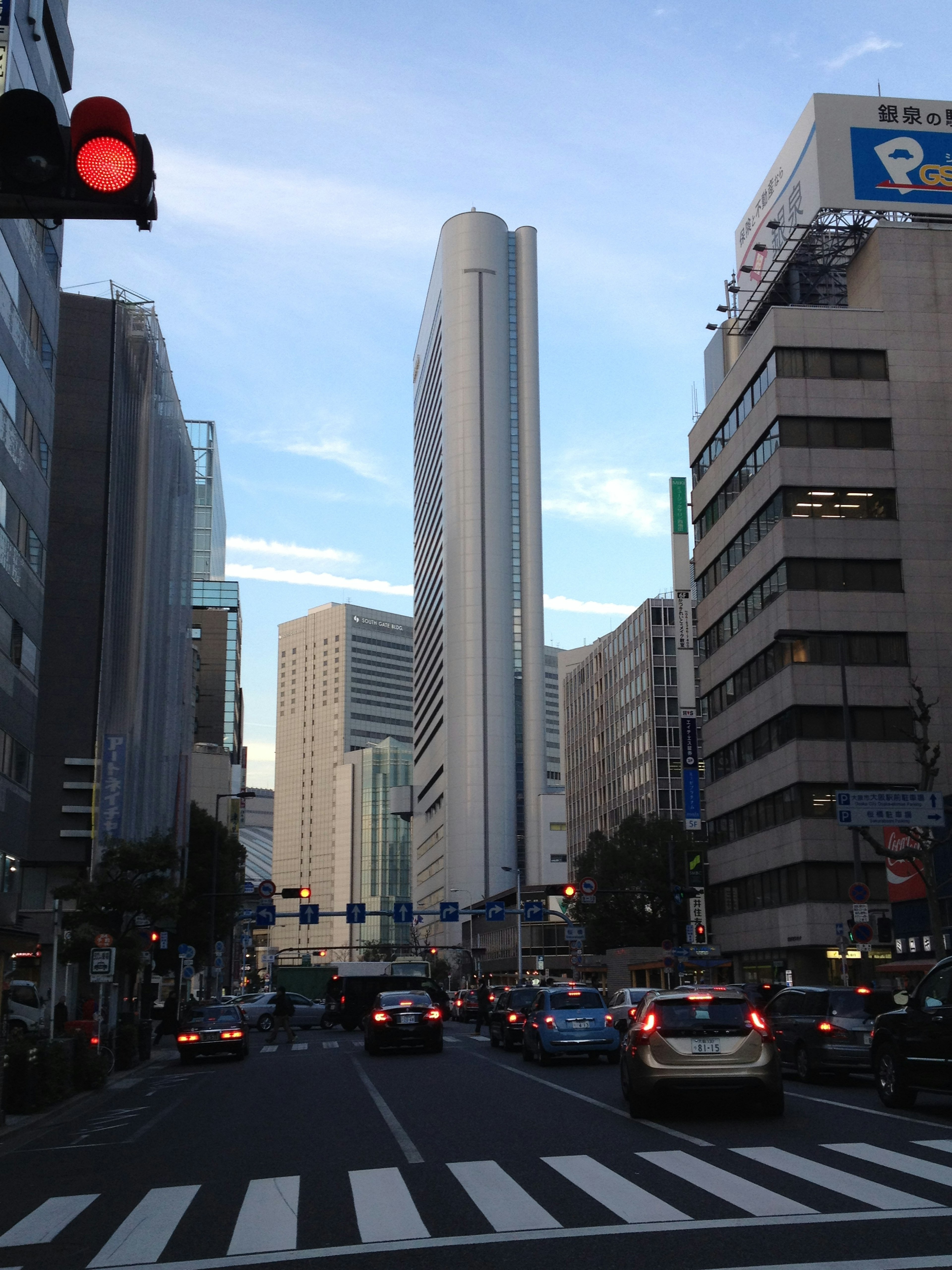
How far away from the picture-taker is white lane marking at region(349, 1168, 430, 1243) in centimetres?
952

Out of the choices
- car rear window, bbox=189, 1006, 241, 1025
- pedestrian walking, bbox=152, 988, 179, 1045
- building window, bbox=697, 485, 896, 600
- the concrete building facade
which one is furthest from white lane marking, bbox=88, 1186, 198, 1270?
building window, bbox=697, 485, 896, 600

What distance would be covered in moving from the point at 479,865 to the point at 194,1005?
11514 cm

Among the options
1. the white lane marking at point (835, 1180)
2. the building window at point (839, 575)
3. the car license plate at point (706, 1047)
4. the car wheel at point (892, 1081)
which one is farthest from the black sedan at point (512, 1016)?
the building window at point (839, 575)

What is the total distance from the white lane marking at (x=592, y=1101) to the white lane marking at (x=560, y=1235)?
433 cm

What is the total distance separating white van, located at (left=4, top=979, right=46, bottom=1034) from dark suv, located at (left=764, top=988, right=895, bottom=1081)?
79.4 ft

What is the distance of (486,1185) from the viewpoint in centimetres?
1157

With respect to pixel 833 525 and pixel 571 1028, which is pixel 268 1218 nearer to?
pixel 571 1028

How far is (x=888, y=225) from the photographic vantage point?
6425 cm

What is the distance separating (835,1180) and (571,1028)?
17.4 metres

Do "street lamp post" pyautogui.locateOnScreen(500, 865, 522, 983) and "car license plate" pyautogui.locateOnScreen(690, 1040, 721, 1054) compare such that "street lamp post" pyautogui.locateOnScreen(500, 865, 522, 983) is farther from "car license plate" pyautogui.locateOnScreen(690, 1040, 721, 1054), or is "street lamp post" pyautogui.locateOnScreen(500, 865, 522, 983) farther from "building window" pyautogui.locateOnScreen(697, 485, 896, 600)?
"car license plate" pyautogui.locateOnScreen(690, 1040, 721, 1054)

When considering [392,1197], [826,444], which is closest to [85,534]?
[826,444]

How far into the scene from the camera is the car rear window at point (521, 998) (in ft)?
116

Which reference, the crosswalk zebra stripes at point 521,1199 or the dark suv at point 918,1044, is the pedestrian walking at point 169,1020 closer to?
the dark suv at point 918,1044

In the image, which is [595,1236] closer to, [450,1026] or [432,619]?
[450,1026]
